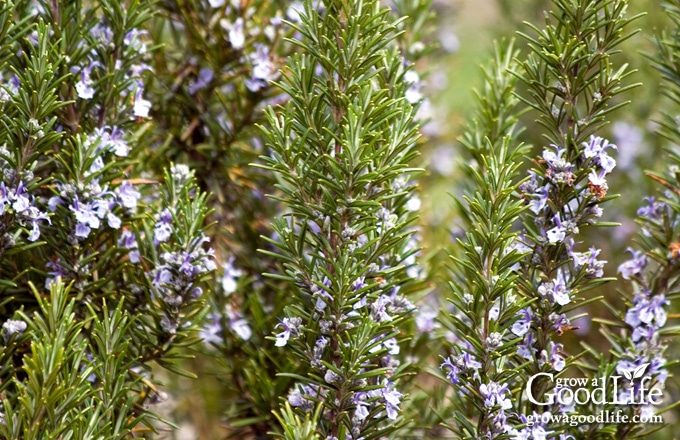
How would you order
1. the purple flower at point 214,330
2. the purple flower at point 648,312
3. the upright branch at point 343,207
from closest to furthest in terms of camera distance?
the upright branch at point 343,207 < the purple flower at point 648,312 < the purple flower at point 214,330

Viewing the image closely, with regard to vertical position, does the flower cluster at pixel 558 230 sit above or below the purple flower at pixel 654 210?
below

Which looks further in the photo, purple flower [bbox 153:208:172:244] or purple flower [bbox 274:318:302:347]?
purple flower [bbox 153:208:172:244]

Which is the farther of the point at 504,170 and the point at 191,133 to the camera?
the point at 191,133

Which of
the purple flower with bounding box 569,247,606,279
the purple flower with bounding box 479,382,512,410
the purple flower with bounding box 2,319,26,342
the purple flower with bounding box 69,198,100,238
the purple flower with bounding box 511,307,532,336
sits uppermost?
the purple flower with bounding box 69,198,100,238

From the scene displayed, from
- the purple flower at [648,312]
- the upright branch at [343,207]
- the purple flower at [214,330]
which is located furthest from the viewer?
the purple flower at [214,330]

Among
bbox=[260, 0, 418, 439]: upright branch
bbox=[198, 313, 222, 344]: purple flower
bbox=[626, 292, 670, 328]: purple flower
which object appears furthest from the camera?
bbox=[198, 313, 222, 344]: purple flower

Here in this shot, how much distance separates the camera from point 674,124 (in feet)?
3.38

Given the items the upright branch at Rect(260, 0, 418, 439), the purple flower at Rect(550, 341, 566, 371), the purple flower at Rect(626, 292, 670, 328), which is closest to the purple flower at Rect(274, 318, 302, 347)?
the upright branch at Rect(260, 0, 418, 439)

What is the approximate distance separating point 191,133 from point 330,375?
61cm

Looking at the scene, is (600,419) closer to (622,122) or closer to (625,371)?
(625,371)

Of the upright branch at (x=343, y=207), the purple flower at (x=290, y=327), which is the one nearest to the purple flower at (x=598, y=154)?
the upright branch at (x=343, y=207)

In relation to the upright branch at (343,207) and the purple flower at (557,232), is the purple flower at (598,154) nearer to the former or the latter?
the purple flower at (557,232)

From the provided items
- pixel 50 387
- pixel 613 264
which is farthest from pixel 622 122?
pixel 50 387

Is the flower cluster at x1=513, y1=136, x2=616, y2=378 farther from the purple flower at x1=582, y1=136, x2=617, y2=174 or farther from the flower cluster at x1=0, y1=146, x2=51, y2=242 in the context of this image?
the flower cluster at x1=0, y1=146, x2=51, y2=242
